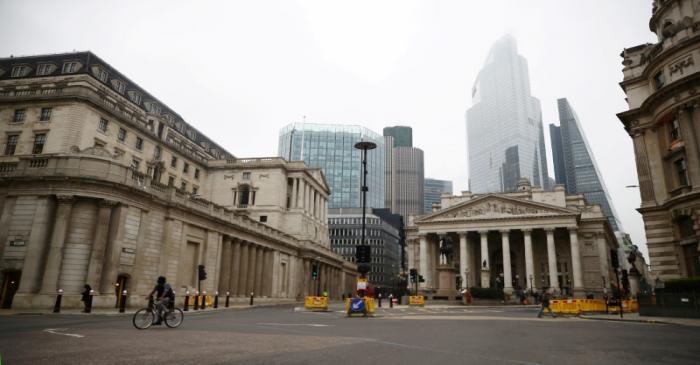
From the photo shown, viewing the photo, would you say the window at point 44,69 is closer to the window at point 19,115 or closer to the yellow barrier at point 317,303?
the window at point 19,115

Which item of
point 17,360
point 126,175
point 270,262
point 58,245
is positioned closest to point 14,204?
point 58,245

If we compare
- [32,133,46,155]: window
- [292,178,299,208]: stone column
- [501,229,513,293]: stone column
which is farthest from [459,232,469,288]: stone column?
[32,133,46,155]: window

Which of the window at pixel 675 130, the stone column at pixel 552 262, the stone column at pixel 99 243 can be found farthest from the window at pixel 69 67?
the stone column at pixel 552 262

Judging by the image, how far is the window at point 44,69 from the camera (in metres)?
46.6

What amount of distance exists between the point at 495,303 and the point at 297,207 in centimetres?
3140

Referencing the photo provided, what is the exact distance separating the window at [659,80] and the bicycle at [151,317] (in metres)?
36.3

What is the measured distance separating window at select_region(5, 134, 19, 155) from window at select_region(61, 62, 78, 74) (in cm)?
882

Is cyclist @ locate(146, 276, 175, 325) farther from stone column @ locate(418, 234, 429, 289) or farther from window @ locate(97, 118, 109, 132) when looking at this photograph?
stone column @ locate(418, 234, 429, 289)

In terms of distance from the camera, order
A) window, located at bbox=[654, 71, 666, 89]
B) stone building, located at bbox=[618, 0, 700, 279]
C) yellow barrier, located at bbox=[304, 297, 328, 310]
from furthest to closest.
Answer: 1. window, located at bbox=[654, 71, 666, 89]
2. yellow barrier, located at bbox=[304, 297, 328, 310]
3. stone building, located at bbox=[618, 0, 700, 279]

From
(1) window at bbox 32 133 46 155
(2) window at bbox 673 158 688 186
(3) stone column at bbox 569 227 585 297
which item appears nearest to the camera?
(2) window at bbox 673 158 688 186

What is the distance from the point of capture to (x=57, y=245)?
25.4 metres

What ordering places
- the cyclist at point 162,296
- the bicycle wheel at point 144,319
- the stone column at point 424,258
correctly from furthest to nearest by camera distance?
the stone column at point 424,258 < the cyclist at point 162,296 < the bicycle wheel at point 144,319

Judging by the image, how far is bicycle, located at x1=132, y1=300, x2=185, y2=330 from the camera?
13430 mm

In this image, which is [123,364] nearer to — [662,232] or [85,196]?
[85,196]
